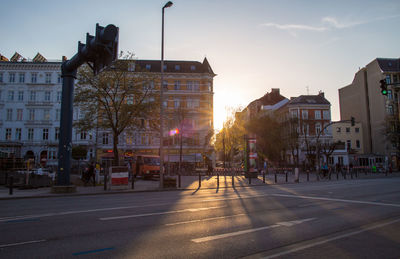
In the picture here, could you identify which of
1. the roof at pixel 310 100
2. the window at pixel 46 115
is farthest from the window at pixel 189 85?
the window at pixel 46 115

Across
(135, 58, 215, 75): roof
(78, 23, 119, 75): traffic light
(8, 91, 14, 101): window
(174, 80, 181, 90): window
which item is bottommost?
(78, 23, 119, 75): traffic light

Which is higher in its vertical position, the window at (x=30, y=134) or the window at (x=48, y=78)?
the window at (x=48, y=78)

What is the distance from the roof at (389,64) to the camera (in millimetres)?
63487

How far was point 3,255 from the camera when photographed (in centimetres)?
458

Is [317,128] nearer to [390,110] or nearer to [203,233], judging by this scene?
[390,110]

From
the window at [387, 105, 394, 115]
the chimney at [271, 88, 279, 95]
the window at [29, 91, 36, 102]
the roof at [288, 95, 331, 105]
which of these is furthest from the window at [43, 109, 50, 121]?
the window at [387, 105, 394, 115]

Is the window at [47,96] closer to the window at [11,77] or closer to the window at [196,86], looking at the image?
the window at [11,77]

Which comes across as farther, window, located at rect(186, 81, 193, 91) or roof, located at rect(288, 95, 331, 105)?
roof, located at rect(288, 95, 331, 105)

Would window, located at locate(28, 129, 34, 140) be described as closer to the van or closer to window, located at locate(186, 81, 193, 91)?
window, located at locate(186, 81, 193, 91)

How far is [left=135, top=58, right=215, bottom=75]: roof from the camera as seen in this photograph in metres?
58.6

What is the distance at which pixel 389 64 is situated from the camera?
64.8 metres

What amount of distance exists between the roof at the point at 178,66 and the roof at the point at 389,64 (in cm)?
3865

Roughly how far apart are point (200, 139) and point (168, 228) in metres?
48.3

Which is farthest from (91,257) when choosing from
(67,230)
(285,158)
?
(285,158)
